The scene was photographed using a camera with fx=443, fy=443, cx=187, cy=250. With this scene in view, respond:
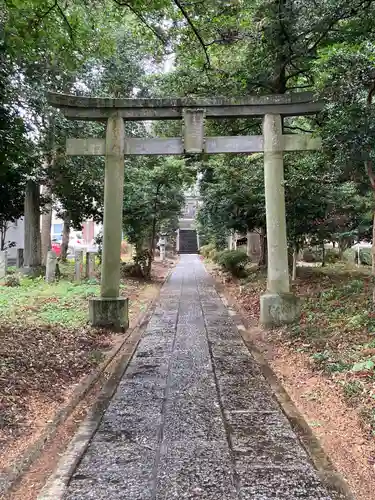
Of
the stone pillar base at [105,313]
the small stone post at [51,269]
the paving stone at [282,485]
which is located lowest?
the paving stone at [282,485]

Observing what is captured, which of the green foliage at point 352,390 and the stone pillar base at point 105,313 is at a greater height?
the stone pillar base at point 105,313

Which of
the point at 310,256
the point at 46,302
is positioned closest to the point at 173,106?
the point at 46,302

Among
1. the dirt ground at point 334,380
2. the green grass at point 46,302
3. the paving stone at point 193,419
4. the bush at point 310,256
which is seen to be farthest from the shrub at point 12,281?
the bush at point 310,256

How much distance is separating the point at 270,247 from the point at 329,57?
Answer: 3.70 m

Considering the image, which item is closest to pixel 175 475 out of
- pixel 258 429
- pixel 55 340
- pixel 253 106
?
pixel 258 429

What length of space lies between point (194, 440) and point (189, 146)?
6071 mm

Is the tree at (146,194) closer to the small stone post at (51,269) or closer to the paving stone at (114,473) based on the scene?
the small stone post at (51,269)

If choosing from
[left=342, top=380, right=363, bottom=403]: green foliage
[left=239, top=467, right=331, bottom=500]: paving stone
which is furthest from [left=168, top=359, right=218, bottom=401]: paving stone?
[left=239, top=467, right=331, bottom=500]: paving stone

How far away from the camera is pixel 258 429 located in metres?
4.22

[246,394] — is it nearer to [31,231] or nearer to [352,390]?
[352,390]

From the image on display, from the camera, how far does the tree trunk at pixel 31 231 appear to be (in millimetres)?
16062

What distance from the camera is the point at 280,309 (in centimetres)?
868

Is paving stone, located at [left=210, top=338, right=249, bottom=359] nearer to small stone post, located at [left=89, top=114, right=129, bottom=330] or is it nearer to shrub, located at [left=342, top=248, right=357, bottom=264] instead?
small stone post, located at [left=89, top=114, right=129, bottom=330]

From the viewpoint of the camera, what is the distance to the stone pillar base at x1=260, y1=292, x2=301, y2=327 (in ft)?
28.4
